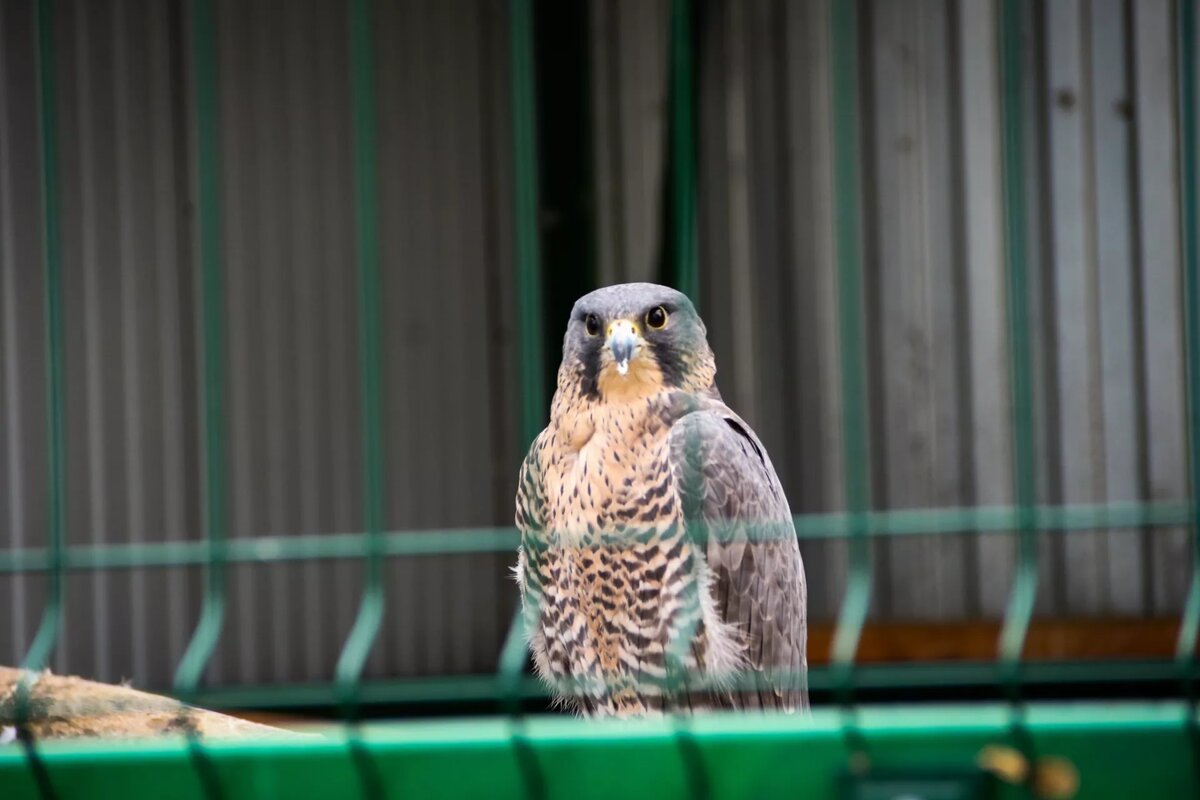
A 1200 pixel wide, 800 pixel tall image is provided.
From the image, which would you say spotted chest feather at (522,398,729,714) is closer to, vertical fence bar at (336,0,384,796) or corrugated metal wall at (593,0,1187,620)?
vertical fence bar at (336,0,384,796)

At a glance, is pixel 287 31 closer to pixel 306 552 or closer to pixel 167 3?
pixel 167 3

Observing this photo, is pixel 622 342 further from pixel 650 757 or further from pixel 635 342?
pixel 650 757

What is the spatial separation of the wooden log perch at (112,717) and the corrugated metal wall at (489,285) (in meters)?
3.61

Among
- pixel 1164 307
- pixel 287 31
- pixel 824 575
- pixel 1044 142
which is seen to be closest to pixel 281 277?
pixel 287 31

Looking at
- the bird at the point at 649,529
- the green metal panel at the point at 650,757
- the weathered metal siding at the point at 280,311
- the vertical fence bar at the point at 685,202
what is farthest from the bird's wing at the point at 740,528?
the weathered metal siding at the point at 280,311

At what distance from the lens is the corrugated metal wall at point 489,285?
5422 millimetres

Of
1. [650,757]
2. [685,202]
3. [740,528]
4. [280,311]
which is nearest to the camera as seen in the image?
[685,202]

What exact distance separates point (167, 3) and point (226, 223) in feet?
3.04

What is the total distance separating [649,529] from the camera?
307cm

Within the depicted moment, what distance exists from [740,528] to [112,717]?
1.27m

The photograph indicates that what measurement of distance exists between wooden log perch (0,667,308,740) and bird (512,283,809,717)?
2.96ft

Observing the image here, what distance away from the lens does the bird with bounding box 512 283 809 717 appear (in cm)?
306

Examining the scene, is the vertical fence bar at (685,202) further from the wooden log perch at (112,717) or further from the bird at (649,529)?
the bird at (649,529)

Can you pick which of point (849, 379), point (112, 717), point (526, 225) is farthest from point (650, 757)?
point (112, 717)
